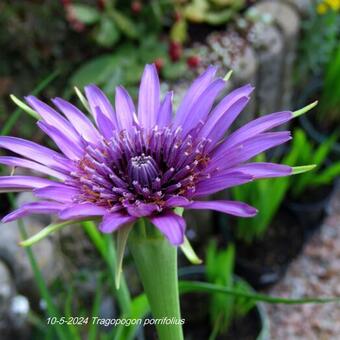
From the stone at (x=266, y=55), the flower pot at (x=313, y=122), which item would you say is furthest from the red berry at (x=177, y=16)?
the flower pot at (x=313, y=122)

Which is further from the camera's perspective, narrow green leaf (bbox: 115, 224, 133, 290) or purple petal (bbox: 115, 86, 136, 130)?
purple petal (bbox: 115, 86, 136, 130)

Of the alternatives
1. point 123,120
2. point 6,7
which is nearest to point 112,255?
point 123,120

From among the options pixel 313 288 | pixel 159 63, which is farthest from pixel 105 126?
pixel 313 288

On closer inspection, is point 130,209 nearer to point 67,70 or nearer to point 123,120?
point 123,120

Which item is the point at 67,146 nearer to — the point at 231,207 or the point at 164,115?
the point at 164,115

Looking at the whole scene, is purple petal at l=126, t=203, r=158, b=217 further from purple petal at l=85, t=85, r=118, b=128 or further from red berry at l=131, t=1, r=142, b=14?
red berry at l=131, t=1, r=142, b=14

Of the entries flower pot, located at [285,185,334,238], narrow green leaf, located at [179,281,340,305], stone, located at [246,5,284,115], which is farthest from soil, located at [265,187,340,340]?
narrow green leaf, located at [179,281,340,305]
